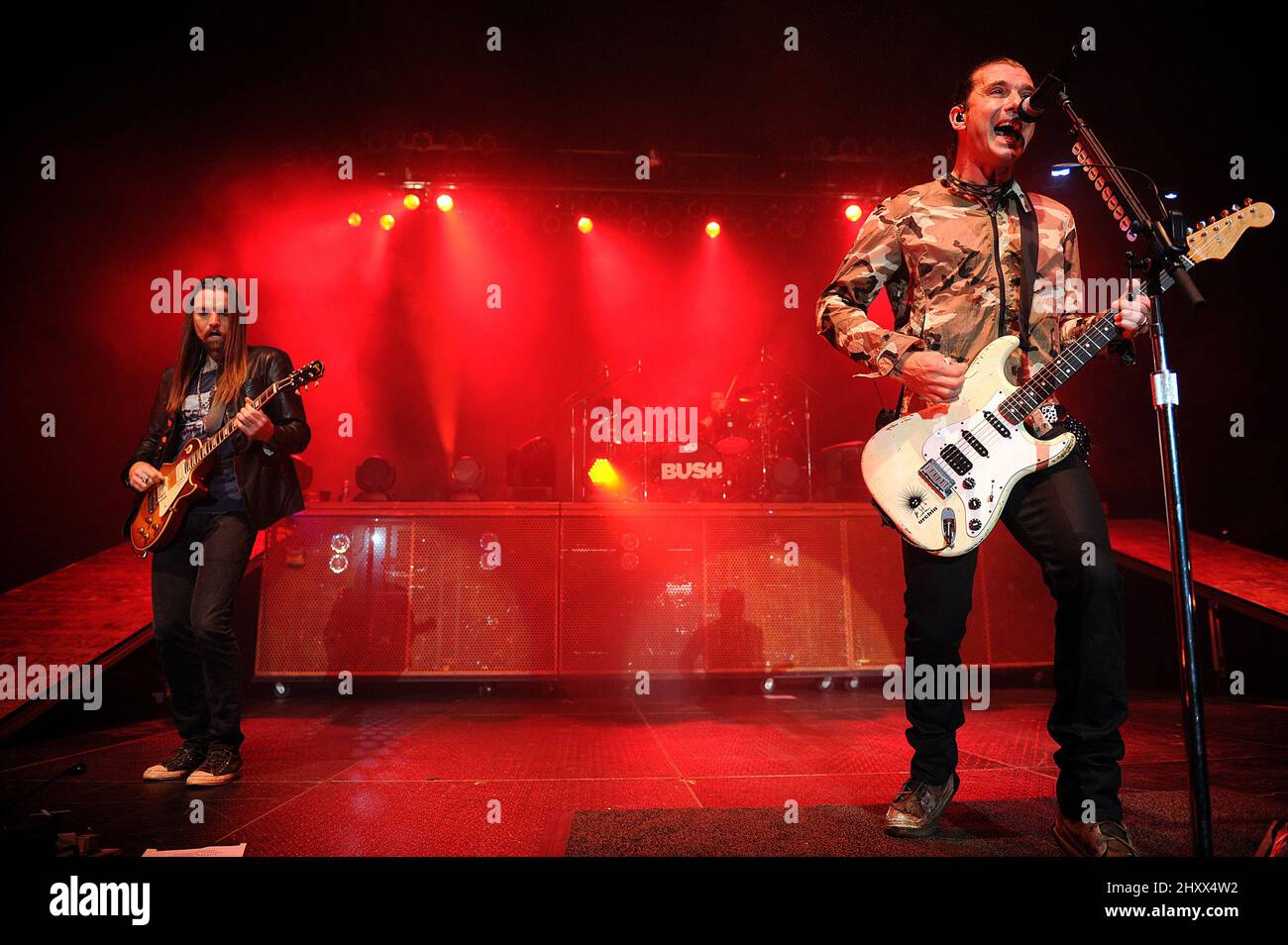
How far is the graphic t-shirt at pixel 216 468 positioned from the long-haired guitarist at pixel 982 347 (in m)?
2.73

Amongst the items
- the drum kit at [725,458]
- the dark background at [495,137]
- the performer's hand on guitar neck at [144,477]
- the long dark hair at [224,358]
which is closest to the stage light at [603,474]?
the drum kit at [725,458]

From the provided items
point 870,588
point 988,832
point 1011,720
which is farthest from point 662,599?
point 988,832

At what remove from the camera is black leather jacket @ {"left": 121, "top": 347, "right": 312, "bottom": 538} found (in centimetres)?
358

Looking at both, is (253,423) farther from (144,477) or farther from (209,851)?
(209,851)

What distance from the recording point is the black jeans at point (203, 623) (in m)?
3.42

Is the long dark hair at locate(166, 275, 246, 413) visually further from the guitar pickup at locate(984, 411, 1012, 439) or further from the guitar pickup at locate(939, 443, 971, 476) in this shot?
the guitar pickup at locate(984, 411, 1012, 439)

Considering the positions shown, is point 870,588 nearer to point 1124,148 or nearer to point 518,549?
point 518,549

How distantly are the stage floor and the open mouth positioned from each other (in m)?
2.05

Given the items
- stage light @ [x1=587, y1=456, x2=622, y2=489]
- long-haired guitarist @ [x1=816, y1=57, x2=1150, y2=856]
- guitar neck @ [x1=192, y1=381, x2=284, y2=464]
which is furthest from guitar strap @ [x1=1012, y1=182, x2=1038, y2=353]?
stage light @ [x1=587, y1=456, x2=622, y2=489]

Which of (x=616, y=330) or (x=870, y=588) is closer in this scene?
(x=870, y=588)

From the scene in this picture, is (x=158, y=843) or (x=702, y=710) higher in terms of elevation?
(x=158, y=843)

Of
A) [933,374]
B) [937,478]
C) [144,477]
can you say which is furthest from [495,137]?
[937,478]

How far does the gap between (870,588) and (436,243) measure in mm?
6547
